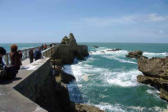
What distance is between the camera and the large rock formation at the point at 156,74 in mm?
15819

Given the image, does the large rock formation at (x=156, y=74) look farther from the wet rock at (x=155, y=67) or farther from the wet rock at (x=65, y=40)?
the wet rock at (x=65, y=40)

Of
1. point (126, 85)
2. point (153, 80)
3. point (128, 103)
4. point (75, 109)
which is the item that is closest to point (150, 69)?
point (153, 80)

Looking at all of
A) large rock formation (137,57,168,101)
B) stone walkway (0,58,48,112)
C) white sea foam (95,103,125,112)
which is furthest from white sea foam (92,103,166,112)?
stone walkway (0,58,48,112)

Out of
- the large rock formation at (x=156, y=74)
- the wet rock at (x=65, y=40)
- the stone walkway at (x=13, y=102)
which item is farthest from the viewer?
the wet rock at (x=65, y=40)

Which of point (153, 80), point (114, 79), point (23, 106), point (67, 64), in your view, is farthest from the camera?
point (67, 64)

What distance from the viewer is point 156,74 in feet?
57.0

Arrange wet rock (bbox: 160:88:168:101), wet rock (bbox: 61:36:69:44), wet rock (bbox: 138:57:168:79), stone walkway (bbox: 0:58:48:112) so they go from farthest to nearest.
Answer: wet rock (bbox: 61:36:69:44) → wet rock (bbox: 138:57:168:79) → wet rock (bbox: 160:88:168:101) → stone walkway (bbox: 0:58:48:112)

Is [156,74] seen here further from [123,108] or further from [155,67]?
[123,108]

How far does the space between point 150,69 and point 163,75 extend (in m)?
2.02

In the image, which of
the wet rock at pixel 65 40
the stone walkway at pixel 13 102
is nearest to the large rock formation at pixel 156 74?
the stone walkway at pixel 13 102

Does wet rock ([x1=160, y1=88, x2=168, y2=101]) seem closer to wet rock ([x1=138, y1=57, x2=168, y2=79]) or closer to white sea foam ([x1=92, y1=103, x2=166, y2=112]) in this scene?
wet rock ([x1=138, y1=57, x2=168, y2=79])

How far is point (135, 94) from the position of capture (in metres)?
16.3

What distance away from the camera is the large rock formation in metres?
15.8

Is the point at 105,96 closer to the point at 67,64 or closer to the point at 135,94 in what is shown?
the point at 135,94
